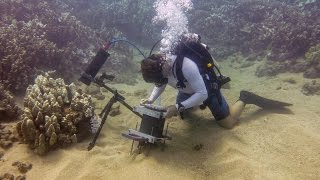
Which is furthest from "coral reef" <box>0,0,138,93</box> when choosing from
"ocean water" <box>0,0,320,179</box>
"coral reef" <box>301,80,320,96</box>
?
"coral reef" <box>301,80,320,96</box>

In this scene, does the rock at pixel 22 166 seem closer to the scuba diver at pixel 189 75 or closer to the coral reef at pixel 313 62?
the scuba diver at pixel 189 75

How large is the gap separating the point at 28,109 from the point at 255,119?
4.37 m

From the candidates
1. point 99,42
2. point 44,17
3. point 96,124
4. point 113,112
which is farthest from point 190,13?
point 96,124

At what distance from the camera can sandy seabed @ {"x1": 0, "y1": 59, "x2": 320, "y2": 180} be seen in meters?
4.13

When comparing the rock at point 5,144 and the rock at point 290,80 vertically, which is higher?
Result: the rock at point 290,80

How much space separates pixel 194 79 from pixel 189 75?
103 millimetres

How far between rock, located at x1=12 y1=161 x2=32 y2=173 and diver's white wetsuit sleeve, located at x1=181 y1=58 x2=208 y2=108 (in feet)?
8.28

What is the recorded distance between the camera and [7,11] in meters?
9.69

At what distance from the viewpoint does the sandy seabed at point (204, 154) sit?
13.6ft

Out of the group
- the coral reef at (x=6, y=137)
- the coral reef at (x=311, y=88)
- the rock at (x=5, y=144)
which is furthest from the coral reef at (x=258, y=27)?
the rock at (x=5, y=144)

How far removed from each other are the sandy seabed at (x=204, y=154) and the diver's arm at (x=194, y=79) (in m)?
0.90

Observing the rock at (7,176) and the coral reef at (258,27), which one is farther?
the coral reef at (258,27)

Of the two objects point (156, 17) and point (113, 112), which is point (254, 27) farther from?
point (113, 112)

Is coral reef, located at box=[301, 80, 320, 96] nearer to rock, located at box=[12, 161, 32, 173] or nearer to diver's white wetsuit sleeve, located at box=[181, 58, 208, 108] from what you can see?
diver's white wetsuit sleeve, located at box=[181, 58, 208, 108]
